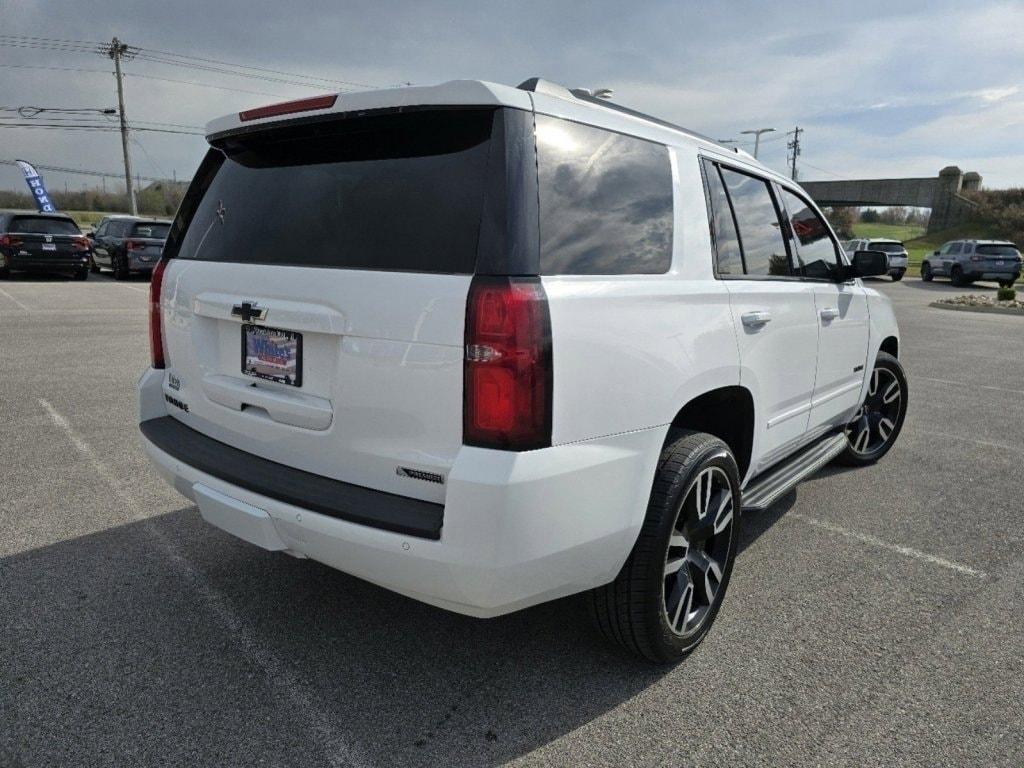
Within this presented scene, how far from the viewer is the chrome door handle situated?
293 cm

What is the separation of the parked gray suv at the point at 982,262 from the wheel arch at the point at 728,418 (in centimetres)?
2923

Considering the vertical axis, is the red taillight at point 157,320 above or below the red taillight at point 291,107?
below

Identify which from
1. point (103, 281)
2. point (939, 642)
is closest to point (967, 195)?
point (103, 281)

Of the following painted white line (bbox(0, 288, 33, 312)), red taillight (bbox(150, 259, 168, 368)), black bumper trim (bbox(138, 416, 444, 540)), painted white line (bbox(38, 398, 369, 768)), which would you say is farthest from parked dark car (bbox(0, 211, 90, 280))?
black bumper trim (bbox(138, 416, 444, 540))

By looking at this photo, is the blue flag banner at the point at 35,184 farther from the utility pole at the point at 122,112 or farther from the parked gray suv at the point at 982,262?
the parked gray suv at the point at 982,262

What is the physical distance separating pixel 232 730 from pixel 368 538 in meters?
0.77

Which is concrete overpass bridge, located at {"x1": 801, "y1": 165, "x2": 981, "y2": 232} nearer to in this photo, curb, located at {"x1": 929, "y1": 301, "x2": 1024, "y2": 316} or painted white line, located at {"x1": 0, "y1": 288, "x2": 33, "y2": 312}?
curb, located at {"x1": 929, "y1": 301, "x2": 1024, "y2": 316}

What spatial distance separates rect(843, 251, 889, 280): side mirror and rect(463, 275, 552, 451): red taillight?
2.81 metres

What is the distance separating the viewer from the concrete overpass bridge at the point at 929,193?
186 ft

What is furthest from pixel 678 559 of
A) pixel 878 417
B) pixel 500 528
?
pixel 878 417

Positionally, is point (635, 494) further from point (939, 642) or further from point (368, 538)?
point (939, 642)

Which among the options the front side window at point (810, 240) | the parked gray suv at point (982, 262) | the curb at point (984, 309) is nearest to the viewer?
the front side window at point (810, 240)

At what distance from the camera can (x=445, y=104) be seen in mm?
2127

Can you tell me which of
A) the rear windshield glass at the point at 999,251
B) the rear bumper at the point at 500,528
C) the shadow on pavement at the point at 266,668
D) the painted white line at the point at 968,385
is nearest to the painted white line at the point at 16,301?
the shadow on pavement at the point at 266,668
